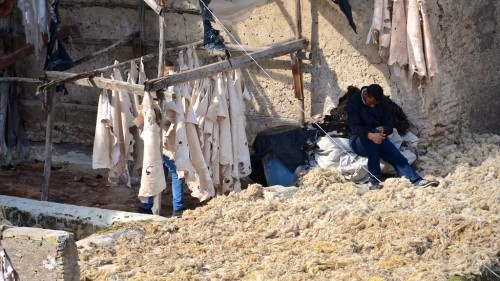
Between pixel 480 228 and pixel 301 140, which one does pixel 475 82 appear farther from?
pixel 480 228

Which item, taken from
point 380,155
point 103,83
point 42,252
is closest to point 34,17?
point 103,83

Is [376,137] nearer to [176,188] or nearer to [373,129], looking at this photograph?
[373,129]

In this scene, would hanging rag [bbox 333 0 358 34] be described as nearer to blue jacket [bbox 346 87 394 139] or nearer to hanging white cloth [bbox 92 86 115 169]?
blue jacket [bbox 346 87 394 139]

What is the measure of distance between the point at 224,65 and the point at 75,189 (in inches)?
101

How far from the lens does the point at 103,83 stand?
36.6ft

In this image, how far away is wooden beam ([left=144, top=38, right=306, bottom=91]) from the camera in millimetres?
10597

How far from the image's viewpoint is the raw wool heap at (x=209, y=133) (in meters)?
10.8

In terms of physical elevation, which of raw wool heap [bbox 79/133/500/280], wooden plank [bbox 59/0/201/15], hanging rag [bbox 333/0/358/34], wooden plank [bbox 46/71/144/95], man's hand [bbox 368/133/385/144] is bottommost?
raw wool heap [bbox 79/133/500/280]

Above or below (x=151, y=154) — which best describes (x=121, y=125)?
above

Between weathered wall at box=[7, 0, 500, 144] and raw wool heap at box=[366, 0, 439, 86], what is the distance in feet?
1.34

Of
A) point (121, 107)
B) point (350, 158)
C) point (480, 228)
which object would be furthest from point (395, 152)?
point (121, 107)

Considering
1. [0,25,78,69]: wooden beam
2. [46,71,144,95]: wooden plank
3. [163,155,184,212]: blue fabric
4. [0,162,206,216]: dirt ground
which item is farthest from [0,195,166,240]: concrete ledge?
[0,25,78,69]: wooden beam

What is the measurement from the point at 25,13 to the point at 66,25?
82 cm

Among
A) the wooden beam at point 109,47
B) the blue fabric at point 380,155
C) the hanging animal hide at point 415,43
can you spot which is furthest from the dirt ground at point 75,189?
the hanging animal hide at point 415,43
